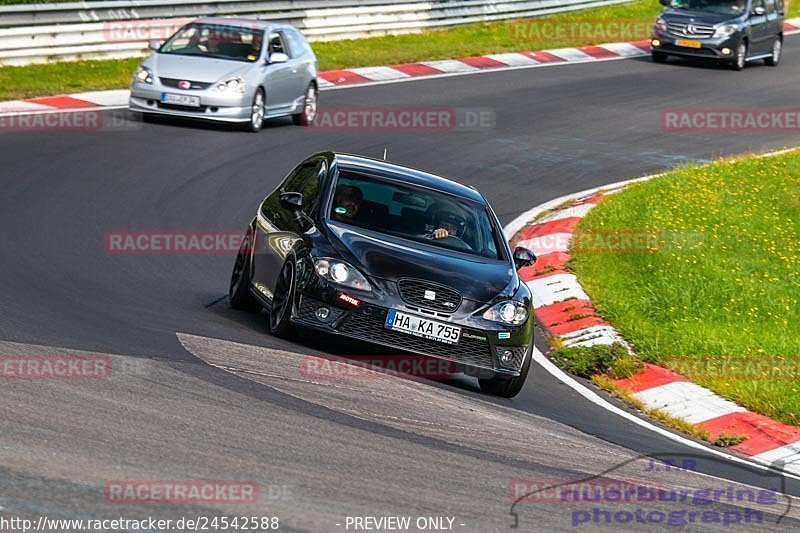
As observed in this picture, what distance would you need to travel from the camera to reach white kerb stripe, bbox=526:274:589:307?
1366 cm

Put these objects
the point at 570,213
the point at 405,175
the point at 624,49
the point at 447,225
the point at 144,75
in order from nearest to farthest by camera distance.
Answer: the point at 447,225 < the point at 405,175 < the point at 570,213 < the point at 144,75 < the point at 624,49

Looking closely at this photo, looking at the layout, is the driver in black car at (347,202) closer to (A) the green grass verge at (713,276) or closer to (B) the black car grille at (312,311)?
(B) the black car grille at (312,311)

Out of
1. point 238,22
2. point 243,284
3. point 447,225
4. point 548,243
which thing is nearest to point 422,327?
point 447,225

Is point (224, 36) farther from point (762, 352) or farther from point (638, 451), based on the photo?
point (638, 451)

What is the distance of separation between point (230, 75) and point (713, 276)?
844 cm

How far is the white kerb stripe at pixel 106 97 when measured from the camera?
21.2m

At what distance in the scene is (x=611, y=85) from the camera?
27203 mm

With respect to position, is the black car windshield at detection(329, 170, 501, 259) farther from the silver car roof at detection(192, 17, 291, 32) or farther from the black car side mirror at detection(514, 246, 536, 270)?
the silver car roof at detection(192, 17, 291, 32)

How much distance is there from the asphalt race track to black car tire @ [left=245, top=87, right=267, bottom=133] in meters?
0.67

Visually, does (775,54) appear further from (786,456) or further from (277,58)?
(786,456)

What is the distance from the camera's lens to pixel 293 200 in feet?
35.8

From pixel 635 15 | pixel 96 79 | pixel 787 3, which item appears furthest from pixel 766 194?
pixel 787 3

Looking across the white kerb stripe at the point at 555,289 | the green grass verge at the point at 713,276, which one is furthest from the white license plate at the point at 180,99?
the white kerb stripe at the point at 555,289

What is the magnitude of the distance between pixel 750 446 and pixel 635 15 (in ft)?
94.3
